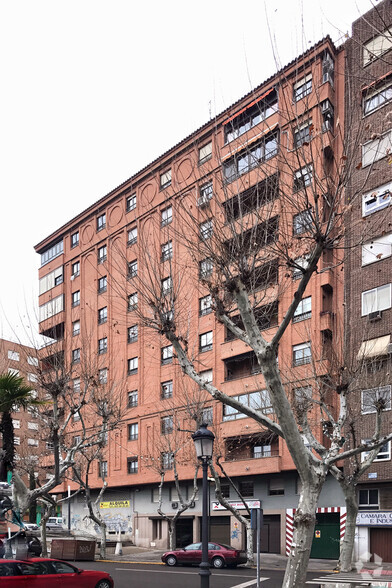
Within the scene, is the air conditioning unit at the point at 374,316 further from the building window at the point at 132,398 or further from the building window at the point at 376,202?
the building window at the point at 132,398

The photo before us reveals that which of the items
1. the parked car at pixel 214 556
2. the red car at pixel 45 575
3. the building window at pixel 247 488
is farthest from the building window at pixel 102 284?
the red car at pixel 45 575

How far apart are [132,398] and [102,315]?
7.50 meters

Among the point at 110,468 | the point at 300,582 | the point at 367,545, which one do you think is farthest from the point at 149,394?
the point at 300,582

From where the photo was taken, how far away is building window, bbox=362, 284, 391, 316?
3070cm

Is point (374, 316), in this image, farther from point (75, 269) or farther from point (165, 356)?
point (75, 269)

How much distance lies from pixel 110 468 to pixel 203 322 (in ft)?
45.9

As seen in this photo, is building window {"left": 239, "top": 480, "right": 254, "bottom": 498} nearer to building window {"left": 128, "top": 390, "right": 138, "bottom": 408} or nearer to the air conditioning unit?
building window {"left": 128, "top": 390, "right": 138, "bottom": 408}

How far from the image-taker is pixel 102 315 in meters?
49.2

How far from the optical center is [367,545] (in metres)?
29.9

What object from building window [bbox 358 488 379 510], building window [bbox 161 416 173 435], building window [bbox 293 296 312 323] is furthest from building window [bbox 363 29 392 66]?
building window [bbox 161 416 173 435]

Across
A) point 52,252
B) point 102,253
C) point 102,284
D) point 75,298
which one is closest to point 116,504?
point 102,284

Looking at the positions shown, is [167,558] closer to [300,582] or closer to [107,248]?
[300,582]

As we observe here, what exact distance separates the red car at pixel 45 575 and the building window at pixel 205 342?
22.9 meters

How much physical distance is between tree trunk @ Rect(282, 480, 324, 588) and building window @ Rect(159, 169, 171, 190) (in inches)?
1378
